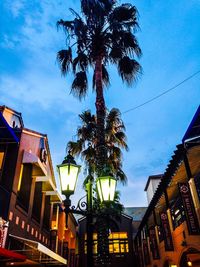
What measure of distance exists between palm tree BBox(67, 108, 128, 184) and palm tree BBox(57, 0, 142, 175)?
1722mm

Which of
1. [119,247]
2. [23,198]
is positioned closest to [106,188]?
[23,198]

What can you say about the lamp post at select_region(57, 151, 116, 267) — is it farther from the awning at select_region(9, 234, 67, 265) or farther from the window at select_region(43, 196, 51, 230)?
the window at select_region(43, 196, 51, 230)

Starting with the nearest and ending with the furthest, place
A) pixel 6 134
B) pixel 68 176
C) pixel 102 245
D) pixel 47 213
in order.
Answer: pixel 68 176 → pixel 102 245 → pixel 6 134 → pixel 47 213

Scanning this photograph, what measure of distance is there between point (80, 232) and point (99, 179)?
2886cm

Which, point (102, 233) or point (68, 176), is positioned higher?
point (68, 176)

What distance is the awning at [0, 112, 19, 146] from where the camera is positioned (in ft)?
31.5

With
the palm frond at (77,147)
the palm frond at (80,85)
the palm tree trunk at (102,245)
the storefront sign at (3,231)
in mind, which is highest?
the palm frond at (80,85)

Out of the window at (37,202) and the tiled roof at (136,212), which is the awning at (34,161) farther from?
the tiled roof at (136,212)

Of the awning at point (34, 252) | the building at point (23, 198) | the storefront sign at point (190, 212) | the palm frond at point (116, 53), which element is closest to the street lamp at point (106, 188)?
the building at point (23, 198)

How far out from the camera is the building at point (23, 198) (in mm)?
8742

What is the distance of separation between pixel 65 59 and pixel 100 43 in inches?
81.6

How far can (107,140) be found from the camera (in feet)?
41.0

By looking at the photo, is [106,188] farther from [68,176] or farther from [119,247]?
[119,247]

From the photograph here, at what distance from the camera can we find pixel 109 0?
10836 millimetres
